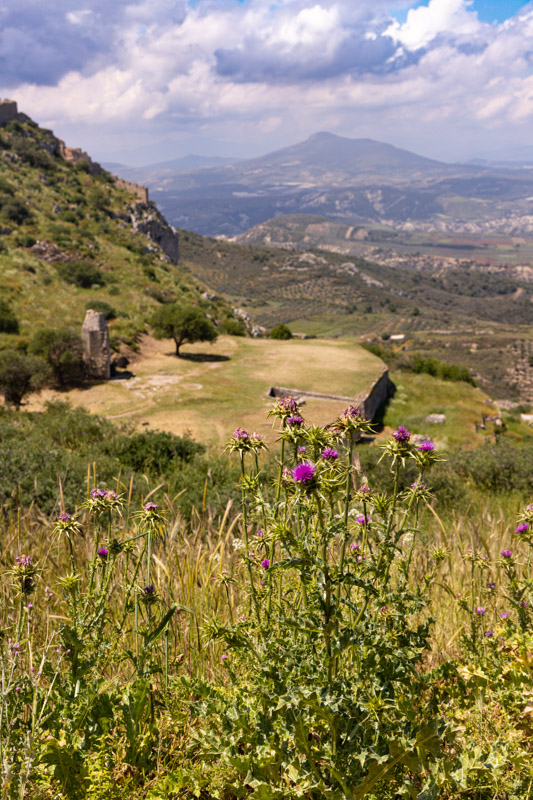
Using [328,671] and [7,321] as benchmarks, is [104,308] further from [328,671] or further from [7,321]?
[328,671]

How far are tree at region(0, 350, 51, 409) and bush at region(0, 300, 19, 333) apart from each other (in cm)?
659

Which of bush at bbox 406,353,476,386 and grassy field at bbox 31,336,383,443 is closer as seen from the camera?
grassy field at bbox 31,336,383,443

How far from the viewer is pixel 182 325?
1040 inches

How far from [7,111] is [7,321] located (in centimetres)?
5500

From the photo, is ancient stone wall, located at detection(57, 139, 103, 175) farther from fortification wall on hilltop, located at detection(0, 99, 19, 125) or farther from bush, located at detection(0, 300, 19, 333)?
bush, located at detection(0, 300, 19, 333)

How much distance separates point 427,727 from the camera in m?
1.80

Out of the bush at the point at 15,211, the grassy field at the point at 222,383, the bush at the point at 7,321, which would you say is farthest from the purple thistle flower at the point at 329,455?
the bush at the point at 15,211

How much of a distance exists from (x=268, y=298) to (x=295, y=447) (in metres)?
138

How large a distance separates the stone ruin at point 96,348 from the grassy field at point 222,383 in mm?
955

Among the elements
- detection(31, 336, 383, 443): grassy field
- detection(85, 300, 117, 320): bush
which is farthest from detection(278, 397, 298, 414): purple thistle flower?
detection(85, 300, 117, 320): bush

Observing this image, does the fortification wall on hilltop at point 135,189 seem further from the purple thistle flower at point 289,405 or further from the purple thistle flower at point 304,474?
the purple thistle flower at point 304,474

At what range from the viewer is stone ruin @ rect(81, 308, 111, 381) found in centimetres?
2250

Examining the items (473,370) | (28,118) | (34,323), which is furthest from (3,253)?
(473,370)

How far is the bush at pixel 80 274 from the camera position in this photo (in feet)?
117
